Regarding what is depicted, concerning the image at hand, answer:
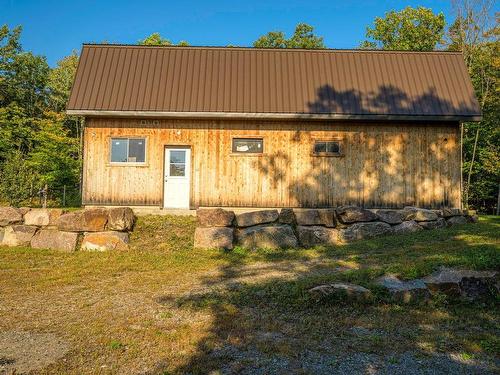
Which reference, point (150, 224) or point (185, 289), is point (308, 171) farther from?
point (185, 289)

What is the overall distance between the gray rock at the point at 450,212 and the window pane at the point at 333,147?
3.97 metres

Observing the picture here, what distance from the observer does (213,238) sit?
36.8ft

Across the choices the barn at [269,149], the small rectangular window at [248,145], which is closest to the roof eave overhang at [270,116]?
the barn at [269,149]

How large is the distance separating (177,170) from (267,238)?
16.0ft

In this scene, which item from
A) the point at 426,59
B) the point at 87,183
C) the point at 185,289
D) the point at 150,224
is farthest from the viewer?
the point at 426,59

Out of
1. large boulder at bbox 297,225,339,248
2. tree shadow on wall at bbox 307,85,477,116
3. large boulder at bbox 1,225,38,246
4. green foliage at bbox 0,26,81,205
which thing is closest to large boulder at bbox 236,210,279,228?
large boulder at bbox 297,225,339,248

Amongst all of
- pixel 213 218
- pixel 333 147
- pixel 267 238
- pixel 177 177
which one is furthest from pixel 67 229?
pixel 333 147

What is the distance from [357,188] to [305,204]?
6.12 feet

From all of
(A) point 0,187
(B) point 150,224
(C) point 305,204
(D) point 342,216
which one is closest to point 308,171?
(C) point 305,204

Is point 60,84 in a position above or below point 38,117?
above

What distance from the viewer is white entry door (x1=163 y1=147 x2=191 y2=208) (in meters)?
14.7

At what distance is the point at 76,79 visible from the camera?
14633 mm

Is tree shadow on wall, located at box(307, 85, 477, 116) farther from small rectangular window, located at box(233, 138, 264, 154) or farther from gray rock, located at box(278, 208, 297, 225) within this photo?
gray rock, located at box(278, 208, 297, 225)

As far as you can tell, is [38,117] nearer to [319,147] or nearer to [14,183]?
[14,183]
